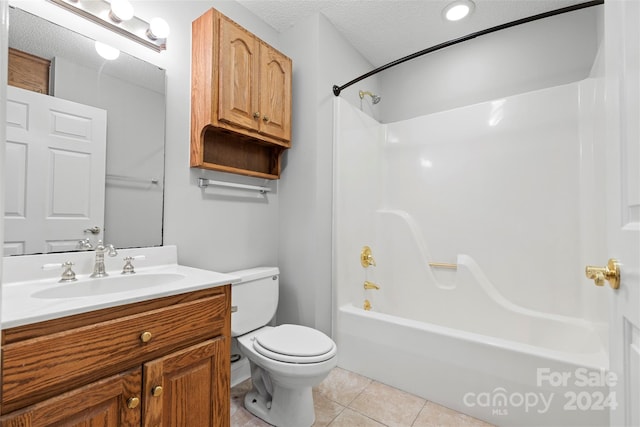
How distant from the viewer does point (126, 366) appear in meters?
0.94

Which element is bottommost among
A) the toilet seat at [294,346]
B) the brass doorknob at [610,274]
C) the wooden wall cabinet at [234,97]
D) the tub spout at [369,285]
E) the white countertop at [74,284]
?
the toilet seat at [294,346]

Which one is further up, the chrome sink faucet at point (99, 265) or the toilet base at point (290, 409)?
the chrome sink faucet at point (99, 265)

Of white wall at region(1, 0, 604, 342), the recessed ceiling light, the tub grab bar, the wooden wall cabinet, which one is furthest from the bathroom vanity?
the recessed ceiling light

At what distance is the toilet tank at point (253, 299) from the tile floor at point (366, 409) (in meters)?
0.43

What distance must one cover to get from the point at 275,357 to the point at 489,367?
1.08 m

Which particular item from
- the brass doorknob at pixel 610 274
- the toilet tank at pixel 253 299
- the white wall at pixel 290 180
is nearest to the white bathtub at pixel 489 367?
the white wall at pixel 290 180

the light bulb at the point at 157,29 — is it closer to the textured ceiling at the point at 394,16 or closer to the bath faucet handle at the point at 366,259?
the textured ceiling at the point at 394,16

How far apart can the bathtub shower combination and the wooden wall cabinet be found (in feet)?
1.64

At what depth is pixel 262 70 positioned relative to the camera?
Answer: 5.97ft

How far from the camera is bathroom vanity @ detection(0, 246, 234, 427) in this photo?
2.48 feet

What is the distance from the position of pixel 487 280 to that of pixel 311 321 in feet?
4.37

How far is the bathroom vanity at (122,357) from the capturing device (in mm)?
757

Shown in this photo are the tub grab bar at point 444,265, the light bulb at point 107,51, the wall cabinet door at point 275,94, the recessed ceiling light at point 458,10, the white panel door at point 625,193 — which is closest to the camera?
the white panel door at point 625,193

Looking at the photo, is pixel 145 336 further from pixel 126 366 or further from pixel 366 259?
pixel 366 259
